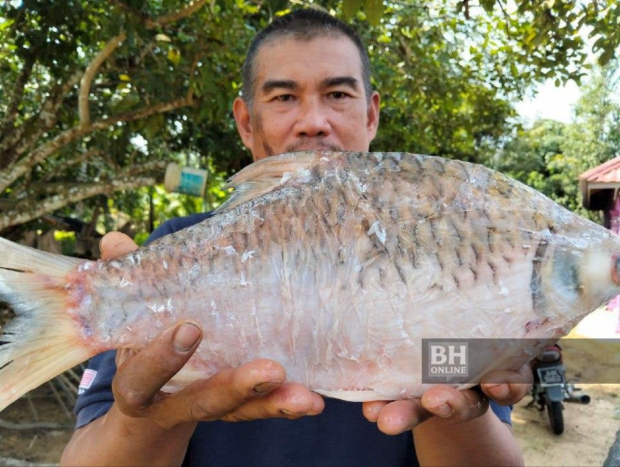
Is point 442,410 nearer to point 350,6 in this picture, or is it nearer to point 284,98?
point 284,98

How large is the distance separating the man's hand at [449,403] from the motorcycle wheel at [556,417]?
166 inches

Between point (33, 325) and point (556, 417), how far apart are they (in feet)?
15.8

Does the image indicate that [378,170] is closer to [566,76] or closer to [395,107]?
[566,76]

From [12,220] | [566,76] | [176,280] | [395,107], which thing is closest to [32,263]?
[176,280]

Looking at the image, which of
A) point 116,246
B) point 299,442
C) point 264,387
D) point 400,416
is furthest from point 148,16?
point 400,416

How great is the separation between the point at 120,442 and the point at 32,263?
1.98ft

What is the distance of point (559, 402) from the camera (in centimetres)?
489

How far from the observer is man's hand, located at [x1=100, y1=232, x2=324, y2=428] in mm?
1045

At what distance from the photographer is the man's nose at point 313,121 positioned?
1.92m

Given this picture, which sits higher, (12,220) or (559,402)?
(12,220)

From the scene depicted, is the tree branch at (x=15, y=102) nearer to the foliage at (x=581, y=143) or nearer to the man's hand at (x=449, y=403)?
the foliage at (x=581, y=143)

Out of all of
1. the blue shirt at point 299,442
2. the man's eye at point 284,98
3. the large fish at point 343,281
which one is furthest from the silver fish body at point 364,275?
the man's eye at point 284,98

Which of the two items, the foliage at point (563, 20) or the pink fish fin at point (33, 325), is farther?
the foliage at point (563, 20)

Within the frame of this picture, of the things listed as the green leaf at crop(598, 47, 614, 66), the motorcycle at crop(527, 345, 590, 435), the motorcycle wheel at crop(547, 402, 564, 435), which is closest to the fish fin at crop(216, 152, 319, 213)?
the green leaf at crop(598, 47, 614, 66)
